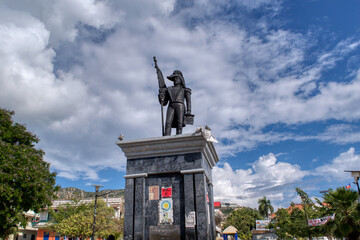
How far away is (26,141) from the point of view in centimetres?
2078

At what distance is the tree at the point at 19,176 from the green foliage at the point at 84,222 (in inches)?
343

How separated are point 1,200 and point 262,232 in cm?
4859

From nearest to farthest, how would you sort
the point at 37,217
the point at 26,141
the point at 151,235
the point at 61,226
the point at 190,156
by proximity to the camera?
the point at 151,235 → the point at 190,156 → the point at 26,141 → the point at 61,226 → the point at 37,217

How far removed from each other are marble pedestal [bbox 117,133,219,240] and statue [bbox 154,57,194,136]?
113 cm

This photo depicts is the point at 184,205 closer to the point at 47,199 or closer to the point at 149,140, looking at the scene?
the point at 149,140

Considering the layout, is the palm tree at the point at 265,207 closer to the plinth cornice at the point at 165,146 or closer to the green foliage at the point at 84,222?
the green foliage at the point at 84,222

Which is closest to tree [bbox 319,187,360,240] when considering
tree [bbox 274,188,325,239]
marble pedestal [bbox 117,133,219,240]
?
tree [bbox 274,188,325,239]

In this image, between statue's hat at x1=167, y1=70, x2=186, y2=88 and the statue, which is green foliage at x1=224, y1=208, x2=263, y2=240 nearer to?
the statue

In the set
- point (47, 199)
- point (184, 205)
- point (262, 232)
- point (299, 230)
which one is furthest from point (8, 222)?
point (262, 232)

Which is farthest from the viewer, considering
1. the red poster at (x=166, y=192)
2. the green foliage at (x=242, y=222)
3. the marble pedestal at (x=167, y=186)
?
the green foliage at (x=242, y=222)

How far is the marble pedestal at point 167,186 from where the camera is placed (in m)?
7.56

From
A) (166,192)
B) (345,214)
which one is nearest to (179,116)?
(166,192)

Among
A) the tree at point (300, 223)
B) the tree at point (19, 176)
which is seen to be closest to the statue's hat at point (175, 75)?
the tree at point (19, 176)

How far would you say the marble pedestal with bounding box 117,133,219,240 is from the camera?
756 centimetres
